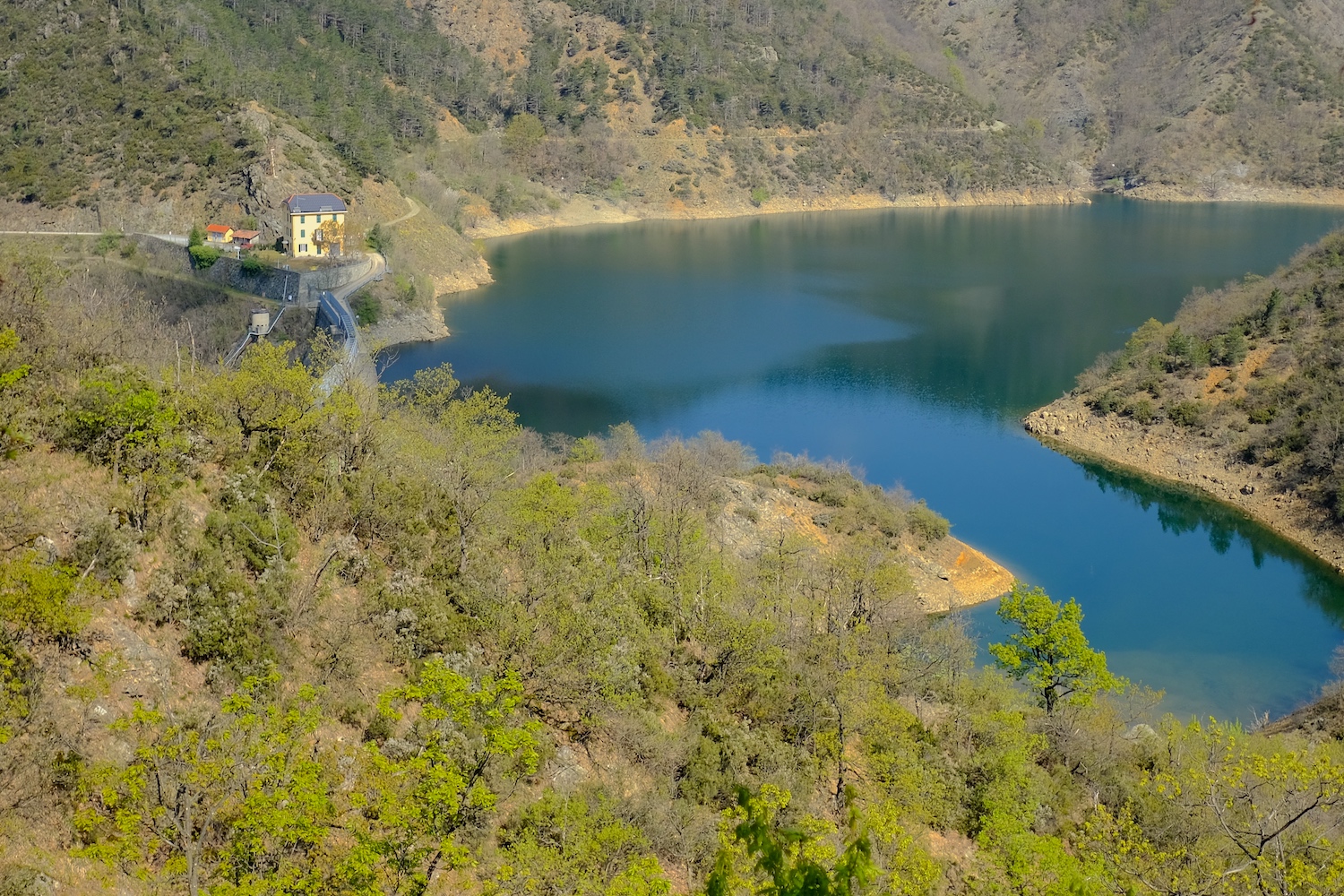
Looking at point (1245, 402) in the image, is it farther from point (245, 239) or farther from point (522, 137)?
point (522, 137)

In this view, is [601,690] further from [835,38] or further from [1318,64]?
[1318,64]

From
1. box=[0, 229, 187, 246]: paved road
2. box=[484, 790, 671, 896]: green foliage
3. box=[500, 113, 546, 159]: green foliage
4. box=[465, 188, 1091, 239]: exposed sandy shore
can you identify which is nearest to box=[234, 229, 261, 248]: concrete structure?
box=[0, 229, 187, 246]: paved road

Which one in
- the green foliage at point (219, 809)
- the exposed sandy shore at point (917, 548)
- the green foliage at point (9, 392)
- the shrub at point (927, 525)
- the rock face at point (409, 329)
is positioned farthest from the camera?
the rock face at point (409, 329)

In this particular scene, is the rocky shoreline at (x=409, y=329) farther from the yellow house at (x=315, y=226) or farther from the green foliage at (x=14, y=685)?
the green foliage at (x=14, y=685)

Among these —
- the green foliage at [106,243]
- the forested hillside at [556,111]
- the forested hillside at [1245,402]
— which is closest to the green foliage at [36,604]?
the forested hillside at [1245,402]

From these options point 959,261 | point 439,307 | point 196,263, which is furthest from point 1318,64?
point 196,263

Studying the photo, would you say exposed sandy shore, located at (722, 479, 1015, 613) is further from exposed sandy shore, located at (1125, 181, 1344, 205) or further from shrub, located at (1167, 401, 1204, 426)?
exposed sandy shore, located at (1125, 181, 1344, 205)

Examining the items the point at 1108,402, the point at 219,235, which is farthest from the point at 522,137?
the point at 1108,402
